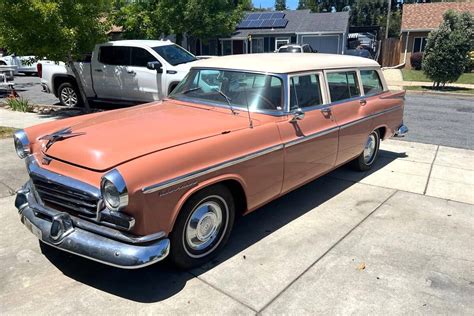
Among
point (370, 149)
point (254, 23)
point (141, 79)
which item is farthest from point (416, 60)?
point (370, 149)

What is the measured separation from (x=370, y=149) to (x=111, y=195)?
14.9 ft

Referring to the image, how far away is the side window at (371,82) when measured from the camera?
5891 mm

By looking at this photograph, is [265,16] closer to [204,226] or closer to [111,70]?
[111,70]

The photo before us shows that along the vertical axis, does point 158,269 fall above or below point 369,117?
below

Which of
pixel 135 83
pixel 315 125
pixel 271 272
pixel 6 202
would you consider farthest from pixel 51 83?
pixel 271 272

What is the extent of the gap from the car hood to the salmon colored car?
1cm

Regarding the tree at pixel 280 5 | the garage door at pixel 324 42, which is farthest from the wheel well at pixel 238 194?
the tree at pixel 280 5

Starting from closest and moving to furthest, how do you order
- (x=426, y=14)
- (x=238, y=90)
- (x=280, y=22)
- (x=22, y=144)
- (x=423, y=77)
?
(x=22, y=144), (x=238, y=90), (x=423, y=77), (x=426, y=14), (x=280, y=22)

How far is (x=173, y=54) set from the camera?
10.2 m

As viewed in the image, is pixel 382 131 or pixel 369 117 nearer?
pixel 369 117

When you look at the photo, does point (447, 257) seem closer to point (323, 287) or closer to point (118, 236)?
point (323, 287)

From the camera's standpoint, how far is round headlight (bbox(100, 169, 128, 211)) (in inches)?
112

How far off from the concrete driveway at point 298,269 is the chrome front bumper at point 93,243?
15.8 inches

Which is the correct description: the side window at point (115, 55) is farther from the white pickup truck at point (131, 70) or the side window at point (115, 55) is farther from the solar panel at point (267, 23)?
the solar panel at point (267, 23)
